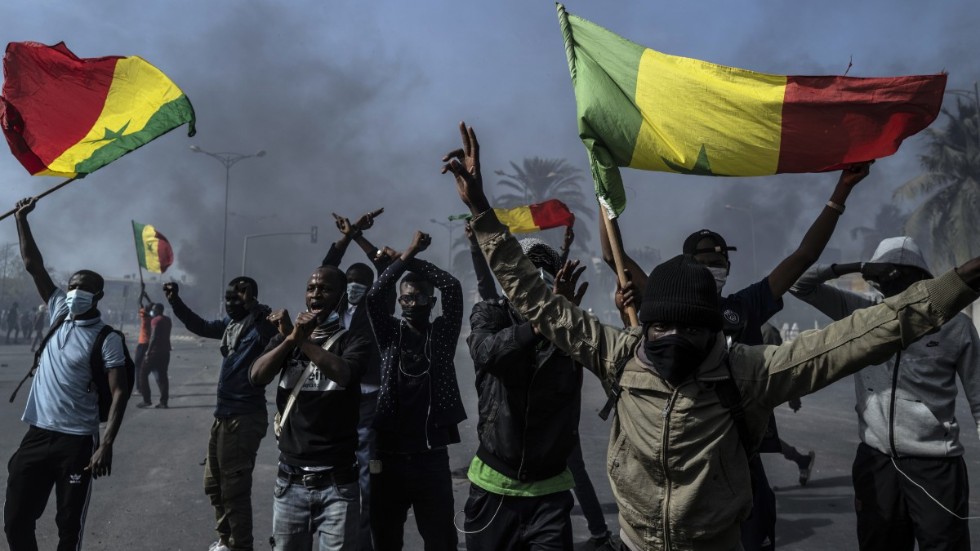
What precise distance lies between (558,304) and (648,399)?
449mm

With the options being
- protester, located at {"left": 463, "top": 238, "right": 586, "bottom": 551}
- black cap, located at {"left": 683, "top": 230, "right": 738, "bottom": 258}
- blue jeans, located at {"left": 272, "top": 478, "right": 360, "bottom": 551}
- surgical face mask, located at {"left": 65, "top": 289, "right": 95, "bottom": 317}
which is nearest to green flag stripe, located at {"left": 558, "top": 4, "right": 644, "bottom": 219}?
protester, located at {"left": 463, "top": 238, "right": 586, "bottom": 551}

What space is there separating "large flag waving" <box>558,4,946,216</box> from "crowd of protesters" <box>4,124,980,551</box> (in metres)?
0.19

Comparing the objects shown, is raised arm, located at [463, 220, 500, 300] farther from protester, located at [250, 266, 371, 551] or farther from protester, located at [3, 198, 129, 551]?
protester, located at [3, 198, 129, 551]

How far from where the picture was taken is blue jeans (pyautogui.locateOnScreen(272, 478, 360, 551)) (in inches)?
137

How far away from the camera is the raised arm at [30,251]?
14.7ft

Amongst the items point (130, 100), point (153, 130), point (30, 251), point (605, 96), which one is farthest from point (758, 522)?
point (130, 100)

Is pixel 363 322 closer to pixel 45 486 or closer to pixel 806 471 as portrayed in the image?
pixel 45 486

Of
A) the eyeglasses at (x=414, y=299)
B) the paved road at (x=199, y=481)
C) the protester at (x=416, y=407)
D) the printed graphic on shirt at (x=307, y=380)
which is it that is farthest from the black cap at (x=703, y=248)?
the paved road at (x=199, y=481)

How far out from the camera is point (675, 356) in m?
2.16

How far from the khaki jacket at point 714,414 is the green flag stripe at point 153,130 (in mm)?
3671

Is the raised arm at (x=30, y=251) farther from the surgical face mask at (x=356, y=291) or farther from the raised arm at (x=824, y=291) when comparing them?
the raised arm at (x=824, y=291)

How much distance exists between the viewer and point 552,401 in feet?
10.3

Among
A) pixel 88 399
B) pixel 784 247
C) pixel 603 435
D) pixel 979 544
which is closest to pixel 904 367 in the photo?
pixel 979 544

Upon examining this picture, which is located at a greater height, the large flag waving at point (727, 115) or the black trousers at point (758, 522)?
the large flag waving at point (727, 115)
